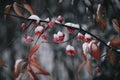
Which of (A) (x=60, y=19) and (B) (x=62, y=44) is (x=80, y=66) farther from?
(A) (x=60, y=19)

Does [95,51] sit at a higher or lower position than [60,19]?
lower

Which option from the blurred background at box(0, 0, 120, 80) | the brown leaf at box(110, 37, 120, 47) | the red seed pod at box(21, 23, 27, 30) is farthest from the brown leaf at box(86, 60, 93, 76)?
the red seed pod at box(21, 23, 27, 30)

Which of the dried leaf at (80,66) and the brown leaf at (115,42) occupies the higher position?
the brown leaf at (115,42)

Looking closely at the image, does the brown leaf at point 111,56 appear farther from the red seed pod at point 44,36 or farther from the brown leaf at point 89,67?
the red seed pod at point 44,36

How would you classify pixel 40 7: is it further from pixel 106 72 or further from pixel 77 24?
pixel 106 72

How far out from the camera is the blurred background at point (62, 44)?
1.43 m

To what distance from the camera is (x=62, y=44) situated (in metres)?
1.45

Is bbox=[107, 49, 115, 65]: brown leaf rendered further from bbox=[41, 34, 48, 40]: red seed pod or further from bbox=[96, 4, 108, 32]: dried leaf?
bbox=[41, 34, 48, 40]: red seed pod

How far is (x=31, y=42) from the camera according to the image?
4.74 ft

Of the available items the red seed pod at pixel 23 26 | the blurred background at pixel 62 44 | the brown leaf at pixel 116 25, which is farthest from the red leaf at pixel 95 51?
the red seed pod at pixel 23 26

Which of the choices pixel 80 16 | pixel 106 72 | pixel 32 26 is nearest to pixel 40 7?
pixel 32 26

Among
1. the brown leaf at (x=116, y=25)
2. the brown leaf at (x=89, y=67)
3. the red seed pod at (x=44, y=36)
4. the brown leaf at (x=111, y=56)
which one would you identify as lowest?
the brown leaf at (x=89, y=67)

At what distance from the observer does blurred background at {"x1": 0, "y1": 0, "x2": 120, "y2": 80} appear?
1429 mm

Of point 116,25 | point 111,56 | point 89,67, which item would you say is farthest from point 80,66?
point 116,25
